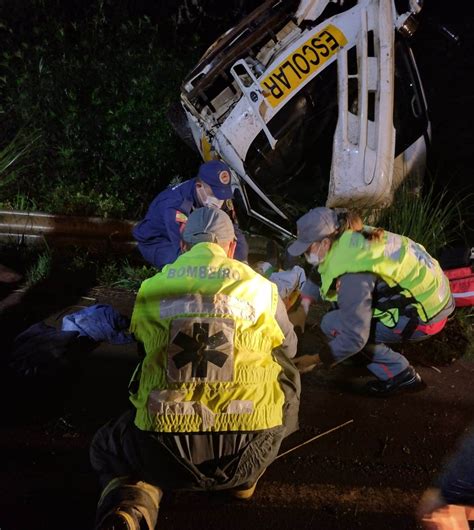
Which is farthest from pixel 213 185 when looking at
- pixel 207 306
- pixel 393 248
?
pixel 207 306

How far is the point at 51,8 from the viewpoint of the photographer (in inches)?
315

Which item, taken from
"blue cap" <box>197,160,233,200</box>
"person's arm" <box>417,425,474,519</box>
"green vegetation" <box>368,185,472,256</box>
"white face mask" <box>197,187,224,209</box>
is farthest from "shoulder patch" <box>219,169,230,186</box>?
"person's arm" <box>417,425,474,519</box>

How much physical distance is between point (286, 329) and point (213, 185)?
1.64 m

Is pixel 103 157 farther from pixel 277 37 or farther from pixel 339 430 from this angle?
pixel 339 430

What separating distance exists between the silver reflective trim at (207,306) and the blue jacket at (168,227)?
1907mm

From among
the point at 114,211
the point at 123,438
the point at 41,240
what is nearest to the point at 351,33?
the point at 114,211

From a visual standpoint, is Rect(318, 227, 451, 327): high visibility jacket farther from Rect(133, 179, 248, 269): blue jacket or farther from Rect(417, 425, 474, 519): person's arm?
Rect(133, 179, 248, 269): blue jacket

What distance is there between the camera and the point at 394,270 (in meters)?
3.36

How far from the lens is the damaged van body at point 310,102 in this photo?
4871mm

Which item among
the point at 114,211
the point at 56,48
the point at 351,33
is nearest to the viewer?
the point at 351,33

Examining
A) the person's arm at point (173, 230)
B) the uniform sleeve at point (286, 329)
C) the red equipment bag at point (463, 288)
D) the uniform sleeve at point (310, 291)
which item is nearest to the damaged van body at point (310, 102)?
the person's arm at point (173, 230)

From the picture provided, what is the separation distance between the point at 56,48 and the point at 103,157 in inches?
68.5

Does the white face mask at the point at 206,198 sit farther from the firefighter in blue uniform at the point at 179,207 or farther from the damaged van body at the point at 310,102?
the damaged van body at the point at 310,102

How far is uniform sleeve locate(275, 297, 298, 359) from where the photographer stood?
121 inches
